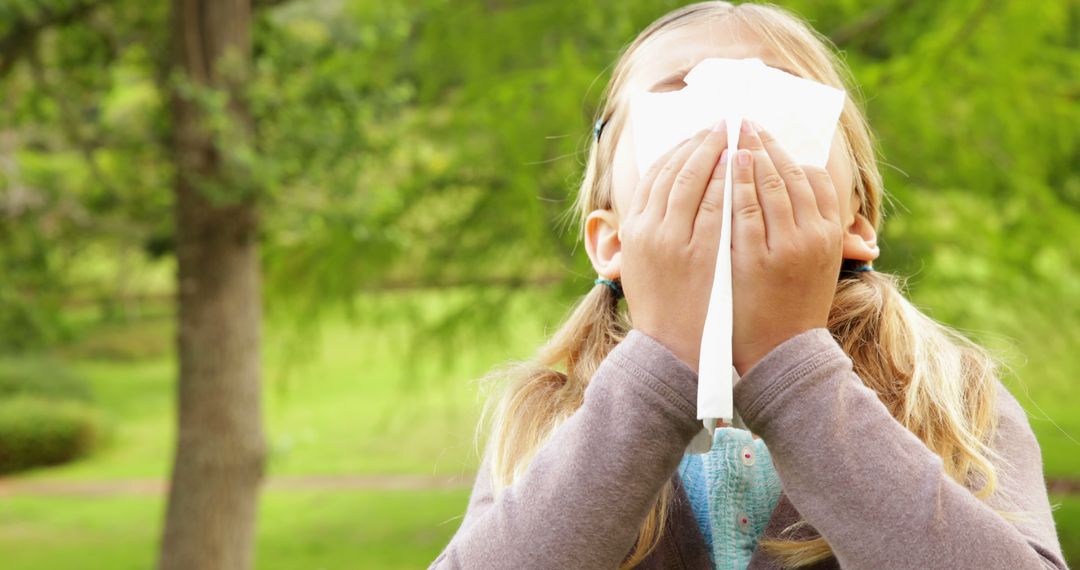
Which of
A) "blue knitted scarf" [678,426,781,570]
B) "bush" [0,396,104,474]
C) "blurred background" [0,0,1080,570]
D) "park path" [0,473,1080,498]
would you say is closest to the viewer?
"blue knitted scarf" [678,426,781,570]

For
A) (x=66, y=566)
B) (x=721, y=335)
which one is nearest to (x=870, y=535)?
(x=721, y=335)

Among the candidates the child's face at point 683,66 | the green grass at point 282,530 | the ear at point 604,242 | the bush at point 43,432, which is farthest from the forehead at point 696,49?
the bush at point 43,432

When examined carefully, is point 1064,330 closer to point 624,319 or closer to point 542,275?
point 542,275

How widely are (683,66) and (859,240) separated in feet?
0.92

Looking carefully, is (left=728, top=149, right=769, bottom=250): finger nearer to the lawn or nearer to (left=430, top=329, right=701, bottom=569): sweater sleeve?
(left=430, top=329, right=701, bottom=569): sweater sleeve

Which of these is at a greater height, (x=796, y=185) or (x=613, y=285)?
(x=796, y=185)

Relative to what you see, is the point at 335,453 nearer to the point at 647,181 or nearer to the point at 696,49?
the point at 696,49

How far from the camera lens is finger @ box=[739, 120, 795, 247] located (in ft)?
3.37

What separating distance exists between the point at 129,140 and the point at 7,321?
1736 millimetres

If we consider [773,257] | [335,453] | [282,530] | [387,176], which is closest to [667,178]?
[773,257]

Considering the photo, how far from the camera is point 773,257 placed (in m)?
1.02

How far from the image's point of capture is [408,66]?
301 inches

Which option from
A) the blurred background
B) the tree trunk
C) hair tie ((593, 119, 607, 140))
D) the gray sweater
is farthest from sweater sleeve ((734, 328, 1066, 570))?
the tree trunk

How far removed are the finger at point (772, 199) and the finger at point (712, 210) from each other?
3 centimetres
